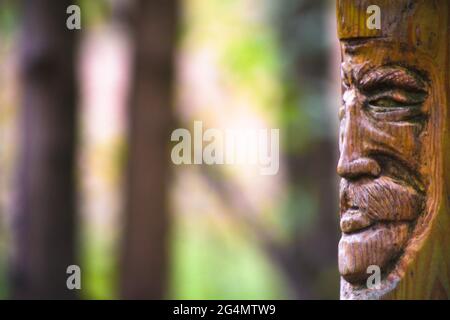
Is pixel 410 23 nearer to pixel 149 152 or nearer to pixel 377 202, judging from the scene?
pixel 377 202

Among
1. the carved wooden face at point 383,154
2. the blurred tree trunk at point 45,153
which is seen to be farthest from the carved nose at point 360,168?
the blurred tree trunk at point 45,153

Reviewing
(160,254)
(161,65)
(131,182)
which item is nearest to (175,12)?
(161,65)

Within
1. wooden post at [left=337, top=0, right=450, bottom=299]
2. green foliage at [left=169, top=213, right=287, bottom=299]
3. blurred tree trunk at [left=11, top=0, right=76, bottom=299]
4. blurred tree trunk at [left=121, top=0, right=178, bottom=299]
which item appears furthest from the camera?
green foliage at [left=169, top=213, right=287, bottom=299]

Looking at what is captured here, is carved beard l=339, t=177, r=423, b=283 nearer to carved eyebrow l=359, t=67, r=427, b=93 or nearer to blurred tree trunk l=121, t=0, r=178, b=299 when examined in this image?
carved eyebrow l=359, t=67, r=427, b=93

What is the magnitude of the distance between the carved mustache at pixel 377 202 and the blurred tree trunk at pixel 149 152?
4589 mm

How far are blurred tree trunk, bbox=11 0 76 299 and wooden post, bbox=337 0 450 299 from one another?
158 inches

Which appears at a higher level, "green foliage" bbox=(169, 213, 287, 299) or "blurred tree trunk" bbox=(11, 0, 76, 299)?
"blurred tree trunk" bbox=(11, 0, 76, 299)

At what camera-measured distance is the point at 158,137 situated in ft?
24.7

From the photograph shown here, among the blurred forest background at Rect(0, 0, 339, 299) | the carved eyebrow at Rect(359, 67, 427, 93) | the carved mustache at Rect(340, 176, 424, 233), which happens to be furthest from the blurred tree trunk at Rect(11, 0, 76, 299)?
the carved eyebrow at Rect(359, 67, 427, 93)

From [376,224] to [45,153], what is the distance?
4.14 metres

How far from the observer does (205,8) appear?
40.4 feet

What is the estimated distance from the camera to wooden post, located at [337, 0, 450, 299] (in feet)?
9.61

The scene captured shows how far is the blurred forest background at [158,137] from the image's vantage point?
262 inches
